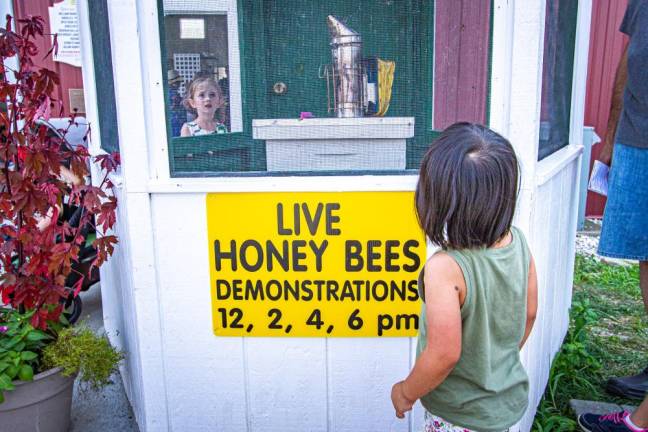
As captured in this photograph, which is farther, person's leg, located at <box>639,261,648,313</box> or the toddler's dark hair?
person's leg, located at <box>639,261,648,313</box>

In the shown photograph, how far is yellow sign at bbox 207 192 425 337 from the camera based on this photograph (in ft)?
7.05

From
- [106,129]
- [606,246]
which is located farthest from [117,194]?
[606,246]

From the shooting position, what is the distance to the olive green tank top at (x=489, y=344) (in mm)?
1410

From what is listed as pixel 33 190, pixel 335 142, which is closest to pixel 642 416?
pixel 335 142

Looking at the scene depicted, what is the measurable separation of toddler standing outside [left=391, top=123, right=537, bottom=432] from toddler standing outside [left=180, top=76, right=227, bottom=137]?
941 mm

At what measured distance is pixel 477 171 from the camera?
4.39 feet

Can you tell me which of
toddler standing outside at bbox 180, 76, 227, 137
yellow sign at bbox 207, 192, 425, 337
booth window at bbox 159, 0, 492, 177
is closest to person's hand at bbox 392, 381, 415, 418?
yellow sign at bbox 207, 192, 425, 337

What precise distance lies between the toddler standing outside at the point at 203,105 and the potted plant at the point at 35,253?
0.51m

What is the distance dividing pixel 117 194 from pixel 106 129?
34 centimetres

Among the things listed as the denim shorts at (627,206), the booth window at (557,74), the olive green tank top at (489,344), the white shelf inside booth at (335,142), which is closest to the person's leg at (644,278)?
the denim shorts at (627,206)

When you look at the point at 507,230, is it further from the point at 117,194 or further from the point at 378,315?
the point at 117,194

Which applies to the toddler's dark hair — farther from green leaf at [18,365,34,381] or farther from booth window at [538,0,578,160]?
green leaf at [18,365,34,381]

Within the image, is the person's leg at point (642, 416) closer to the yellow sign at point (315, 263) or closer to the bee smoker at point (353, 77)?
the yellow sign at point (315, 263)

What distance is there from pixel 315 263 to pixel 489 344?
85 cm
